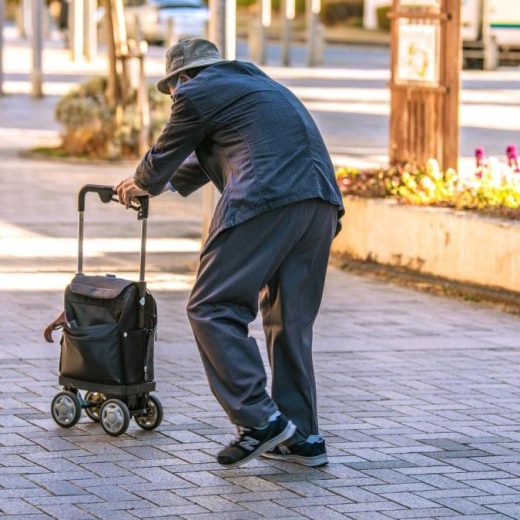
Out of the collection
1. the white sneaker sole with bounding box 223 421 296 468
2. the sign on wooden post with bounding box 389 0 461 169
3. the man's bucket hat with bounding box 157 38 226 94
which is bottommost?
the white sneaker sole with bounding box 223 421 296 468

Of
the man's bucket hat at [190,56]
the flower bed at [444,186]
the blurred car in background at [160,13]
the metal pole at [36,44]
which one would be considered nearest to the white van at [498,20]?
the blurred car in background at [160,13]

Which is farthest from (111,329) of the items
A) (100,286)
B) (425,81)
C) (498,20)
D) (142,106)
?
(498,20)

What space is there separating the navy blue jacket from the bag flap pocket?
0.62m

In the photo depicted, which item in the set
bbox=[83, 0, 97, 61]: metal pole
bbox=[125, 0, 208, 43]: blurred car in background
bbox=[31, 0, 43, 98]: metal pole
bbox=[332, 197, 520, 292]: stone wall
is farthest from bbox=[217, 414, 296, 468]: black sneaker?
bbox=[125, 0, 208, 43]: blurred car in background

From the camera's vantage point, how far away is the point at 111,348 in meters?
6.55

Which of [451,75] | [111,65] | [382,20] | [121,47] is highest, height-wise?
[451,75]

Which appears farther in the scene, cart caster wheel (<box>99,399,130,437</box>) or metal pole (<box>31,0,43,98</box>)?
metal pole (<box>31,0,43,98</box>)

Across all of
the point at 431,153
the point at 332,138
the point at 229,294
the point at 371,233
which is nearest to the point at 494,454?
the point at 229,294

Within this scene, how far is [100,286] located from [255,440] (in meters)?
1.01

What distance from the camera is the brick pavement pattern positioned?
5.70 m

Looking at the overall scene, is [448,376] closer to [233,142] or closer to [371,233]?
[233,142]

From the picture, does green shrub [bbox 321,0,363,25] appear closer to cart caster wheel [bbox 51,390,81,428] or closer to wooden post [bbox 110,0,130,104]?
wooden post [bbox 110,0,130,104]

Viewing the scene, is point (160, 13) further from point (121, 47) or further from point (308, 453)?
point (308, 453)

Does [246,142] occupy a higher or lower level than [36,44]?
higher
